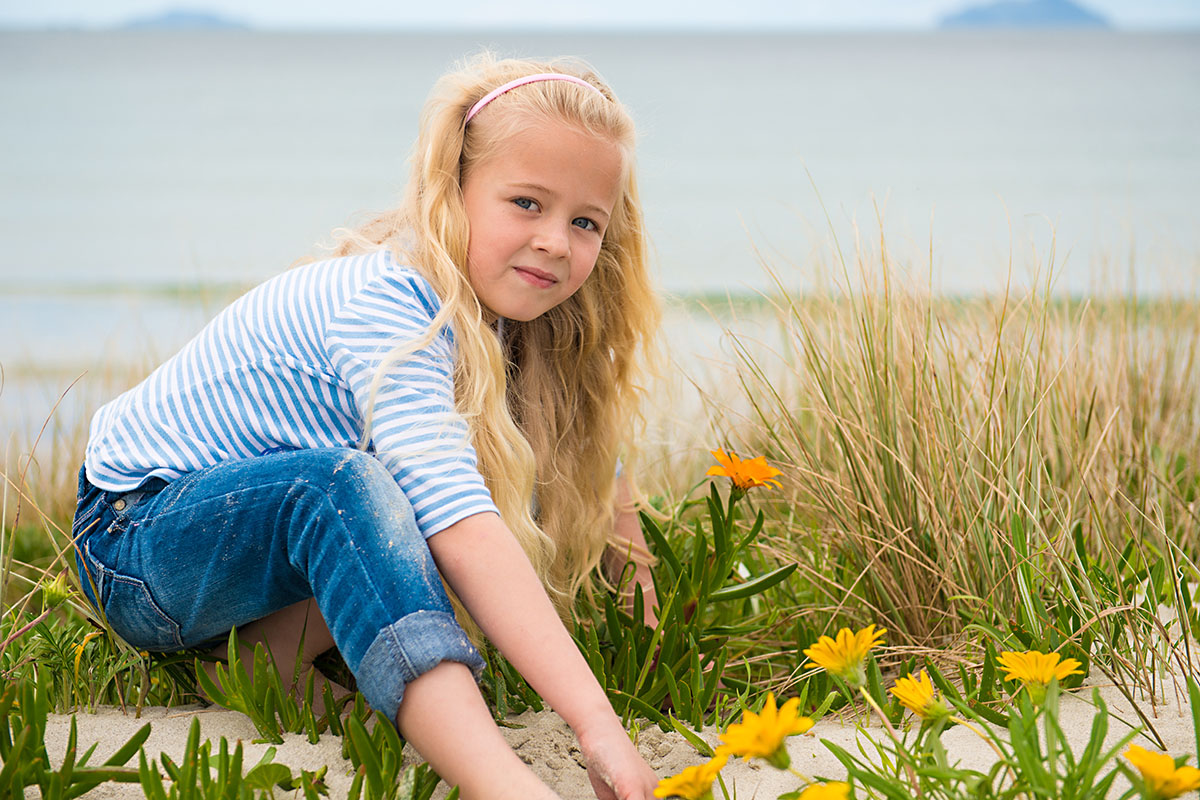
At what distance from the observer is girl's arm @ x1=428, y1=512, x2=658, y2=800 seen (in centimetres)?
117

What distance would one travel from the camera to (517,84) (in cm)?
Result: 169

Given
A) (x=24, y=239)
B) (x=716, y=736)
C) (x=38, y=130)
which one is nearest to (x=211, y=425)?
(x=716, y=736)

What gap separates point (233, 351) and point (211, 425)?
12cm

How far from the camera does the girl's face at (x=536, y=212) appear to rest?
1.60 metres

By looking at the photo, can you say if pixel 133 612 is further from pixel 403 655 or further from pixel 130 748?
pixel 403 655

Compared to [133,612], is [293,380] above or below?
above

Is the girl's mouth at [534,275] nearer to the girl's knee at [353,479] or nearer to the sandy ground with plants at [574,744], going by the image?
the girl's knee at [353,479]

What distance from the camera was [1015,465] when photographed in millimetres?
1720

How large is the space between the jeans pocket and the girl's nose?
800 mm

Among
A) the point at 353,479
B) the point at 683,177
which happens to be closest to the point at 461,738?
the point at 353,479

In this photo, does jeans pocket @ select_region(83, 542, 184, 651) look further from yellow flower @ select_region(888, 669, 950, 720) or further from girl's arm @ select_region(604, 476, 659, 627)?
yellow flower @ select_region(888, 669, 950, 720)

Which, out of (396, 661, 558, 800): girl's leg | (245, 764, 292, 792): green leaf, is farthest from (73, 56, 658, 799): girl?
(245, 764, 292, 792): green leaf

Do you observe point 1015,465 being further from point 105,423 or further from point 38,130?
point 38,130

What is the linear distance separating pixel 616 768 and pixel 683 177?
57.5ft
